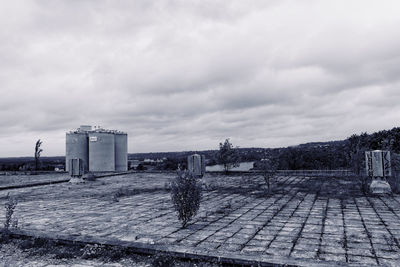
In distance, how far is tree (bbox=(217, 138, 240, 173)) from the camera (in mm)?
20922

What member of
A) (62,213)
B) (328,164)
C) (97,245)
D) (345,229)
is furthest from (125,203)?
(328,164)

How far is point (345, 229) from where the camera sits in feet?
18.1

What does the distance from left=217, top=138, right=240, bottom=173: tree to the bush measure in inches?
589

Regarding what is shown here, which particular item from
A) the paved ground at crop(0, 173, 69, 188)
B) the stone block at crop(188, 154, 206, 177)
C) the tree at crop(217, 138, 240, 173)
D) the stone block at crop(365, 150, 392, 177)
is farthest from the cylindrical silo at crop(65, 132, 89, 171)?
the stone block at crop(365, 150, 392, 177)

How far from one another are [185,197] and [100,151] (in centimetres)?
2076

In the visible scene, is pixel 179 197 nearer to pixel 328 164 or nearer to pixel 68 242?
pixel 68 242

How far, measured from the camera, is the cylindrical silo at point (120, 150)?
27031 millimetres

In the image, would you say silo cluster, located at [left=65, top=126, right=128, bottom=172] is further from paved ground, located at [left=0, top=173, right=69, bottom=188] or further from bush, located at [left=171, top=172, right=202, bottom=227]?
bush, located at [left=171, top=172, right=202, bottom=227]

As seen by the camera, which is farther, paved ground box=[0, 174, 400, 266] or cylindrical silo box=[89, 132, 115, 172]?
cylindrical silo box=[89, 132, 115, 172]

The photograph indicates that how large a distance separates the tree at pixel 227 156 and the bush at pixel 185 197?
15.0 meters

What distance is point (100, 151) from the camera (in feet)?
82.1

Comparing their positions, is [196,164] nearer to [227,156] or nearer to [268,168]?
[268,168]

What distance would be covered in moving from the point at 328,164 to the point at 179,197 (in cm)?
3983

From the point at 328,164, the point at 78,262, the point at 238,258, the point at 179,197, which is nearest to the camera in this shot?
the point at 238,258
